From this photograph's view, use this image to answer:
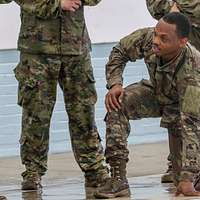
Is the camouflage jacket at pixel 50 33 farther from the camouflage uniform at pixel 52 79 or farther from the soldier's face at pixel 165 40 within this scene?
the soldier's face at pixel 165 40

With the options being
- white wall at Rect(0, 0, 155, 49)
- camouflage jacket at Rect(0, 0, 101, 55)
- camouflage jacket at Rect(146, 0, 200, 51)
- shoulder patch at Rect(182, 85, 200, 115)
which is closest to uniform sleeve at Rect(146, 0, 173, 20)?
camouflage jacket at Rect(146, 0, 200, 51)

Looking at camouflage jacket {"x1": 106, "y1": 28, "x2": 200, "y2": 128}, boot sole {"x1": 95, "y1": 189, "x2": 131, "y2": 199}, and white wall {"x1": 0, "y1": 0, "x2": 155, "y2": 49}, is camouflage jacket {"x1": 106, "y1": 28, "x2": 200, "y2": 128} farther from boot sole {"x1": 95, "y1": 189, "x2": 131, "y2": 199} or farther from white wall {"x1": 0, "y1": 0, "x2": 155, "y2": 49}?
white wall {"x1": 0, "y1": 0, "x2": 155, "y2": 49}

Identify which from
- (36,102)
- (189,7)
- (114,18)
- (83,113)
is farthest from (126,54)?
(114,18)

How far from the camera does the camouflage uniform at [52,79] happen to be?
8.46 meters

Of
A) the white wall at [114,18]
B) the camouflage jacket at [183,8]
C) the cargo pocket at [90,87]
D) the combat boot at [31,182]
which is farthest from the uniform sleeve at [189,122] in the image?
the white wall at [114,18]

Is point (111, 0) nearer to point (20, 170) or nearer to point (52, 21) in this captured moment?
point (20, 170)

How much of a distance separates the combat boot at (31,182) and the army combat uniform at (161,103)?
39.2 inches

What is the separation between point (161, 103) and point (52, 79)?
0.95 m

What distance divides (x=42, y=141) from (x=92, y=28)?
376cm

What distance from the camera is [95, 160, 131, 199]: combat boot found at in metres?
7.70

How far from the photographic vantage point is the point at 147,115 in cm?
820

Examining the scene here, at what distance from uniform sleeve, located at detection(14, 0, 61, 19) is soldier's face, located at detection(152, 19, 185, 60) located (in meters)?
0.92

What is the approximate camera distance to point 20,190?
28.7 feet

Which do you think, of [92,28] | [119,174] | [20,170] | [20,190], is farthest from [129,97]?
[92,28]
